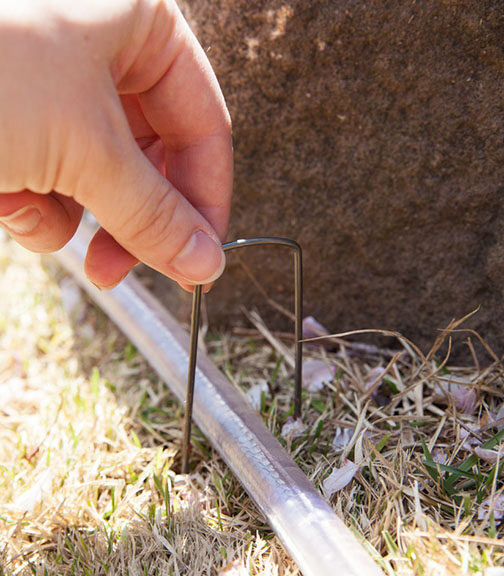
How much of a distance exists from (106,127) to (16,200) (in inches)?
11.3

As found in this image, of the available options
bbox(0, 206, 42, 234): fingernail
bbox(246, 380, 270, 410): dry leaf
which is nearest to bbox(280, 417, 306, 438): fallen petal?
bbox(246, 380, 270, 410): dry leaf

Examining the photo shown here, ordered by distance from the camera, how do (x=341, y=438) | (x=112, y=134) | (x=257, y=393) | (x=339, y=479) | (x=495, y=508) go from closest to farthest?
(x=112, y=134)
(x=495, y=508)
(x=339, y=479)
(x=341, y=438)
(x=257, y=393)

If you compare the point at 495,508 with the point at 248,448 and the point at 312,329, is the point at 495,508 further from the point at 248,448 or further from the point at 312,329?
the point at 312,329

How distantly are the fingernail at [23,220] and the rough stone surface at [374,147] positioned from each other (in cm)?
60

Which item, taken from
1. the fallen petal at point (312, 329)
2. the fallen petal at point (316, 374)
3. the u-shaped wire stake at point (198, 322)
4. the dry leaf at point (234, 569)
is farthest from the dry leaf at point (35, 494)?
the fallen petal at point (312, 329)

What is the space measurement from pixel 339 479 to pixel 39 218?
0.77 metres

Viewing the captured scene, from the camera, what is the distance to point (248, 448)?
1177 mm

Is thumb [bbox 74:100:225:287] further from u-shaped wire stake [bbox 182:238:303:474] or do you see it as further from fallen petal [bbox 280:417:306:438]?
fallen petal [bbox 280:417:306:438]

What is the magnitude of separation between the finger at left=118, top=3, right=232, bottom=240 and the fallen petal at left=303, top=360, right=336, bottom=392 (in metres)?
0.46

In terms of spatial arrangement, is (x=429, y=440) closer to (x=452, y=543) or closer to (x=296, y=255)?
(x=452, y=543)

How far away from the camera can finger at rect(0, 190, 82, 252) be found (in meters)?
1.06

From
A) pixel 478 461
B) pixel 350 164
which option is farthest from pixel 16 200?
pixel 478 461

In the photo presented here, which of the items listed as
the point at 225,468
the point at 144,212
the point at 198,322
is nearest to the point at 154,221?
the point at 144,212

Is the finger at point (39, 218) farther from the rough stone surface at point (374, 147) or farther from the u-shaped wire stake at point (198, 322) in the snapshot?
the rough stone surface at point (374, 147)
